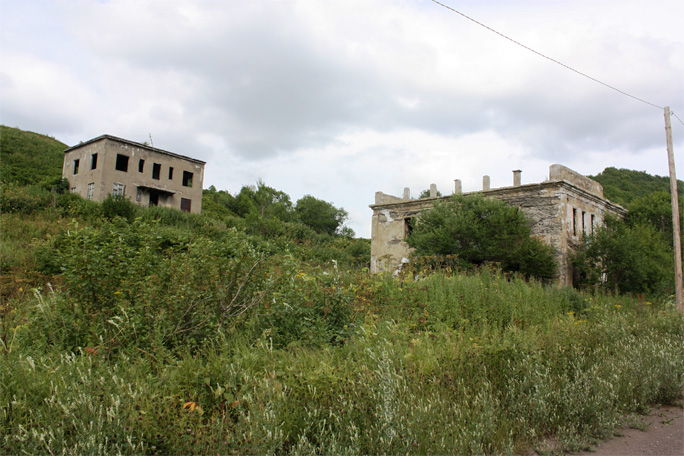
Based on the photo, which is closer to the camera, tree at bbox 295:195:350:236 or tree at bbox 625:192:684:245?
tree at bbox 625:192:684:245

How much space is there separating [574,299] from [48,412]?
10400 mm

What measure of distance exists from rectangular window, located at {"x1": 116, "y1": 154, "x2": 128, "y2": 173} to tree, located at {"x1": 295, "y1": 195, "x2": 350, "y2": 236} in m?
36.6

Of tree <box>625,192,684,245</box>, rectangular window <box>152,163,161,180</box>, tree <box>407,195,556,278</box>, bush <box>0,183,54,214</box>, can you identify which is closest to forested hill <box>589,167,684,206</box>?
tree <box>625,192,684,245</box>

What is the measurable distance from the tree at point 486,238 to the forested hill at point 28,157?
91.7ft

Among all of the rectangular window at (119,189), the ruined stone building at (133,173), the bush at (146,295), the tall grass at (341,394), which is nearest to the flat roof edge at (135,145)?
the ruined stone building at (133,173)

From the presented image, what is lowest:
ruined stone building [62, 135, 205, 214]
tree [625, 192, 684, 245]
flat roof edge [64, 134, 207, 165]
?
tree [625, 192, 684, 245]

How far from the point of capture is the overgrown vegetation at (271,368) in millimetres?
3127

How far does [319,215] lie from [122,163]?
3965cm

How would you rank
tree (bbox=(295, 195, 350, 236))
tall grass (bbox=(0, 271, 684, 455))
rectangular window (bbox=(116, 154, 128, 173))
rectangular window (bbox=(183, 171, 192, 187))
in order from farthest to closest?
tree (bbox=(295, 195, 350, 236)) → rectangular window (bbox=(183, 171, 192, 187)) → rectangular window (bbox=(116, 154, 128, 173)) → tall grass (bbox=(0, 271, 684, 455))

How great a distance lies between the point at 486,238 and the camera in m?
21.9

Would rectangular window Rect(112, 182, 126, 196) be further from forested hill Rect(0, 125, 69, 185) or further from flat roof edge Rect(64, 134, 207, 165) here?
forested hill Rect(0, 125, 69, 185)

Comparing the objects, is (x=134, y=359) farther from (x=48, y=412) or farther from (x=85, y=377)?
(x=48, y=412)

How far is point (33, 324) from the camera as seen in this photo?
15.4 ft

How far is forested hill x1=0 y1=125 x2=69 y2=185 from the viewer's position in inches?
1320
